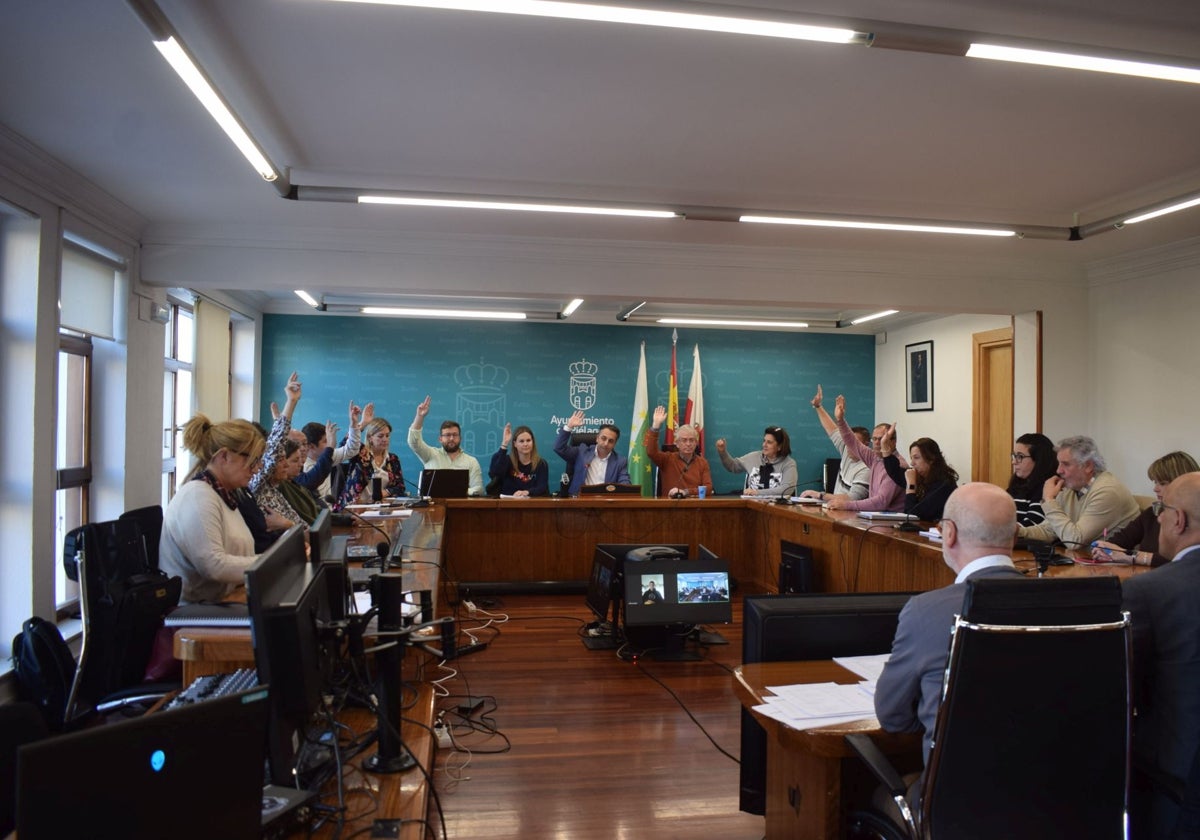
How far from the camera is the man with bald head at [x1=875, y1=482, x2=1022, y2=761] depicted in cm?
174

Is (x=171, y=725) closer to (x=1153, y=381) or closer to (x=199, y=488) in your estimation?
(x=199, y=488)

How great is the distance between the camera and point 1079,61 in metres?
2.80

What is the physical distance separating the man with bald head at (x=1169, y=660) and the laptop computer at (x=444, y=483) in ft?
17.1

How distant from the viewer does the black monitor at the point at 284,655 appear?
49.6 inches

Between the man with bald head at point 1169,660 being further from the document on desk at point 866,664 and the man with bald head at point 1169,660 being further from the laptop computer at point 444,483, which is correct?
the laptop computer at point 444,483

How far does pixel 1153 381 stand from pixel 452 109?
5697mm

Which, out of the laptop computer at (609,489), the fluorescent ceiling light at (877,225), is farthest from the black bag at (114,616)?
the laptop computer at (609,489)

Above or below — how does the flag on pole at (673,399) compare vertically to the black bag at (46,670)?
above

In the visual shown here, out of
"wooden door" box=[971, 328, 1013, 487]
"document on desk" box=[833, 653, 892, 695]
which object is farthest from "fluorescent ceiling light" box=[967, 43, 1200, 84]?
"wooden door" box=[971, 328, 1013, 487]

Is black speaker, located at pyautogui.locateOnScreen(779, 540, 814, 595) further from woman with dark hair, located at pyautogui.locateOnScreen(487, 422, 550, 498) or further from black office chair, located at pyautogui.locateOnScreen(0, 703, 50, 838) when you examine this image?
black office chair, located at pyautogui.locateOnScreen(0, 703, 50, 838)

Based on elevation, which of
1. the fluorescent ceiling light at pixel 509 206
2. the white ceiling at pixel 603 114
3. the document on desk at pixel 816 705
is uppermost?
the white ceiling at pixel 603 114

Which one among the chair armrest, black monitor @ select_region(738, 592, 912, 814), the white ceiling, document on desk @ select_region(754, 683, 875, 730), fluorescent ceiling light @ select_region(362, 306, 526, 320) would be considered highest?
the white ceiling

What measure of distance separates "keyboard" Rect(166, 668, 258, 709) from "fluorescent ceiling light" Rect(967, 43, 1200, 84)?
9.82ft

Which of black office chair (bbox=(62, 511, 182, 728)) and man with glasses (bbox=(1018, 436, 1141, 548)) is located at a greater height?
man with glasses (bbox=(1018, 436, 1141, 548))
